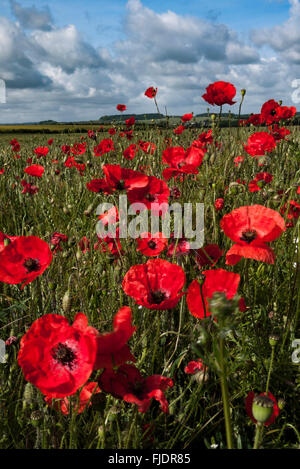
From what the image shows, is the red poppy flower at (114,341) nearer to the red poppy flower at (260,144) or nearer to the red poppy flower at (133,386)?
the red poppy flower at (133,386)

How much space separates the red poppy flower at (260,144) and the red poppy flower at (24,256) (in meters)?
2.24

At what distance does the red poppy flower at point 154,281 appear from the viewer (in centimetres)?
140

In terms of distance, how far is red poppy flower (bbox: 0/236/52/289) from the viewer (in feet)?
4.96

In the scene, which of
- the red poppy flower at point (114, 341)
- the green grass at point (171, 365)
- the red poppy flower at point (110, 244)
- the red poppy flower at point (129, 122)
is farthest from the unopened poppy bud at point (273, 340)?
the red poppy flower at point (129, 122)

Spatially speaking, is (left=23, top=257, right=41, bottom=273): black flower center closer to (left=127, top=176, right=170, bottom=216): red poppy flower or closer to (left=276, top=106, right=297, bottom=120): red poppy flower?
(left=127, top=176, right=170, bottom=216): red poppy flower

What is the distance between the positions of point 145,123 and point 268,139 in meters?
3.14

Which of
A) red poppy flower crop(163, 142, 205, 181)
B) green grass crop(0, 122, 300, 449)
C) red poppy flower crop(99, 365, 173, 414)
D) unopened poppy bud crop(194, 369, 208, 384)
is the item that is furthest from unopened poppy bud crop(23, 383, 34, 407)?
red poppy flower crop(163, 142, 205, 181)

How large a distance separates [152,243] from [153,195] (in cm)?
29

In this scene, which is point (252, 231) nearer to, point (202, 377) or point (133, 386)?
point (202, 377)

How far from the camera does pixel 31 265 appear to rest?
1.55 meters

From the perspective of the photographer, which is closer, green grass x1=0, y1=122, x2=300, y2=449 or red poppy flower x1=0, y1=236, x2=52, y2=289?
green grass x1=0, y1=122, x2=300, y2=449

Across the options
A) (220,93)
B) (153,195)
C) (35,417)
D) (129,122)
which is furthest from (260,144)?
(35,417)

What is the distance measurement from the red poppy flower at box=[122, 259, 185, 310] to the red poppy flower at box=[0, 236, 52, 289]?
1.18 ft

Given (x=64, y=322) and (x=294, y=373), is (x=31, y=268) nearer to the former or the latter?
(x=64, y=322)
